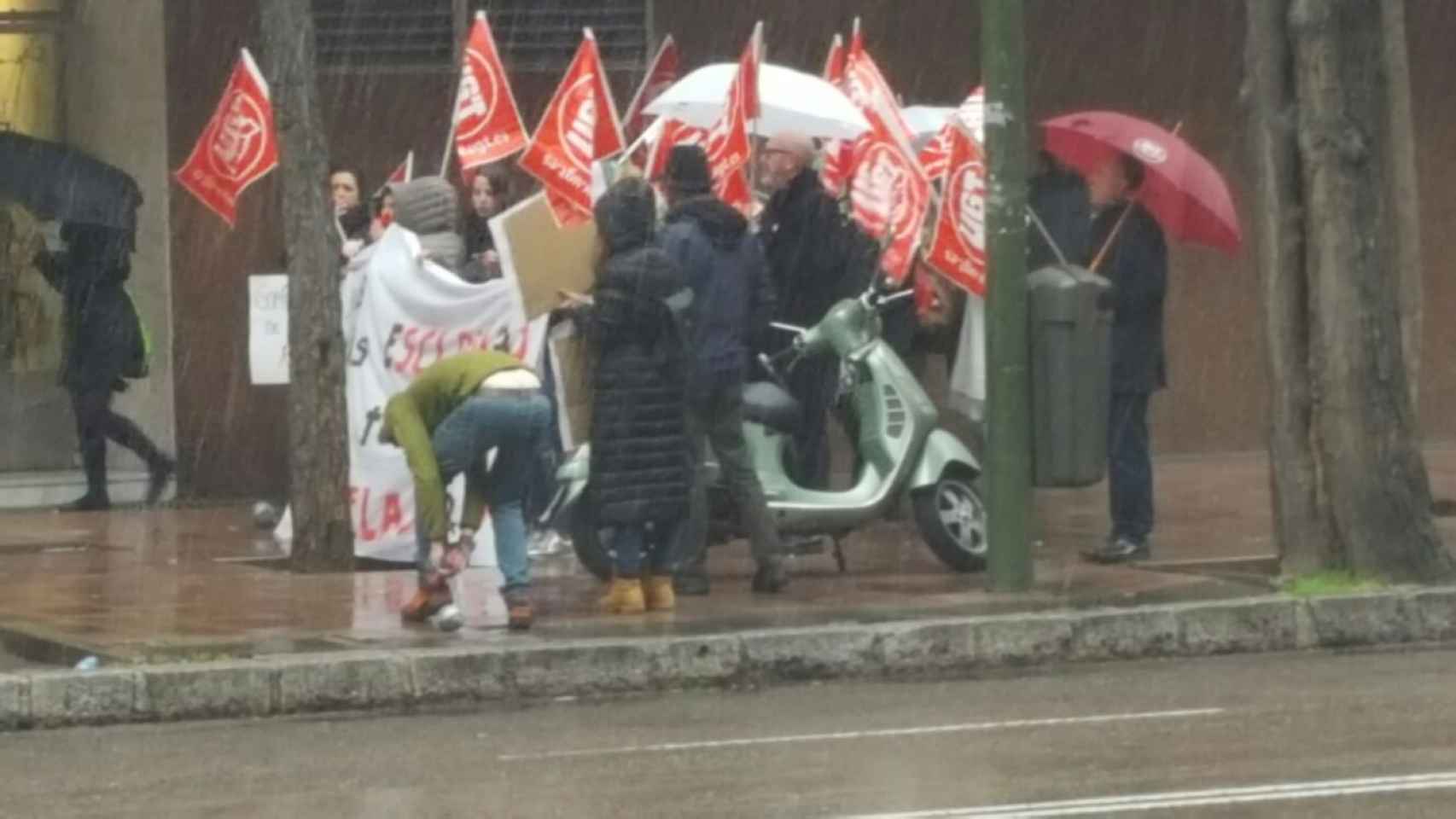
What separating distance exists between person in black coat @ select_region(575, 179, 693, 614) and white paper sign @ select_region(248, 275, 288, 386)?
4.60 meters

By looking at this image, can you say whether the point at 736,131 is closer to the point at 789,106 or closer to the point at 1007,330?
the point at 789,106

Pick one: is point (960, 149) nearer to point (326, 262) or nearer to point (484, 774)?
point (326, 262)

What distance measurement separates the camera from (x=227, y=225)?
1952 cm

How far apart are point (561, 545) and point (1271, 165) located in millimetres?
4003

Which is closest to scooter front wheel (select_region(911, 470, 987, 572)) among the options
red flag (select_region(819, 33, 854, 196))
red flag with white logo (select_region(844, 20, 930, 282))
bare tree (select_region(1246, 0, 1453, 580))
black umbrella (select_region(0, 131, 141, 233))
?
bare tree (select_region(1246, 0, 1453, 580))

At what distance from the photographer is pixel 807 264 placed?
1548 cm

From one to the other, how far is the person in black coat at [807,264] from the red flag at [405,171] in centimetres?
228

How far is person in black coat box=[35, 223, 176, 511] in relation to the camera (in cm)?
1864

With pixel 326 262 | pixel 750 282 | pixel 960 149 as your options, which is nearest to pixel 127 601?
pixel 326 262

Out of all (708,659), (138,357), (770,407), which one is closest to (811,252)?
(770,407)

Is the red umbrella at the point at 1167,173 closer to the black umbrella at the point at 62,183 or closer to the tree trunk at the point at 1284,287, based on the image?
the tree trunk at the point at 1284,287

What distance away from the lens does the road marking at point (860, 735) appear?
10.6 metres

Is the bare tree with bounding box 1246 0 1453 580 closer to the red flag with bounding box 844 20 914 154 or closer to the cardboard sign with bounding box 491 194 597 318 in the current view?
the red flag with bounding box 844 20 914 154

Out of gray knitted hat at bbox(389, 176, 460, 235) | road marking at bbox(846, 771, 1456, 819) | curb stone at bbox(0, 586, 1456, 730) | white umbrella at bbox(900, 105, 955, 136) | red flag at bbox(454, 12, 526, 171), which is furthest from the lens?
white umbrella at bbox(900, 105, 955, 136)
